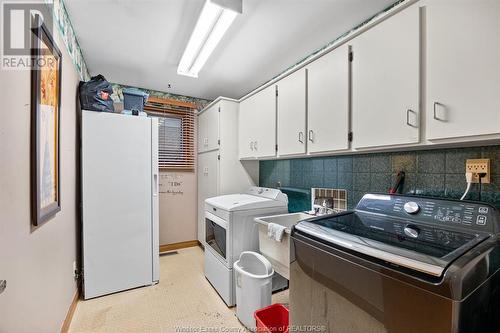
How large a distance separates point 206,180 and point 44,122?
211 centimetres

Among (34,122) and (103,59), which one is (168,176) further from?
(34,122)

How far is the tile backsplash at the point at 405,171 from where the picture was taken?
1.18 m

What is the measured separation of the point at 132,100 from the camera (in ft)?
8.46

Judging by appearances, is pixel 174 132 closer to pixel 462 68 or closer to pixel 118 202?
pixel 118 202

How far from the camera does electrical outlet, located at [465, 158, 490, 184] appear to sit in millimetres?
1136

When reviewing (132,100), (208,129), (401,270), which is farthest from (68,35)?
(401,270)

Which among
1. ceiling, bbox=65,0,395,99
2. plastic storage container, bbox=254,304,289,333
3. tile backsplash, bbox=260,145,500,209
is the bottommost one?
plastic storage container, bbox=254,304,289,333

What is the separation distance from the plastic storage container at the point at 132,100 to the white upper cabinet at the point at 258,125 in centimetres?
119

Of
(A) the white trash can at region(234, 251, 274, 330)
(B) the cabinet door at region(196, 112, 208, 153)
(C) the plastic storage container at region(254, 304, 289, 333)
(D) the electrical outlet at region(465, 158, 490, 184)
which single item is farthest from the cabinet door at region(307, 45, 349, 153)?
(B) the cabinet door at region(196, 112, 208, 153)

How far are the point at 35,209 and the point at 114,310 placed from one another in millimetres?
1416

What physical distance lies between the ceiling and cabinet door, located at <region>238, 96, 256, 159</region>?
0.38m

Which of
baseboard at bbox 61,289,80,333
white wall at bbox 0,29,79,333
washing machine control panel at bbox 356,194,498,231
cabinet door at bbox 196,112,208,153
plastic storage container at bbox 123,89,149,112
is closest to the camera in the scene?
white wall at bbox 0,29,79,333

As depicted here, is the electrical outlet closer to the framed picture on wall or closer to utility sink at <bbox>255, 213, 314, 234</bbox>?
utility sink at <bbox>255, 213, 314, 234</bbox>

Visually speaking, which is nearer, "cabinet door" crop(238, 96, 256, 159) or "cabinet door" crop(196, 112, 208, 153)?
"cabinet door" crop(238, 96, 256, 159)
